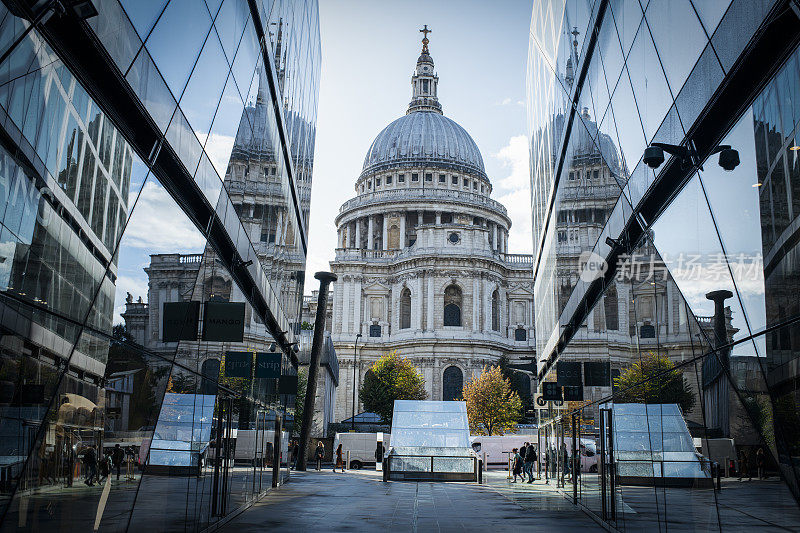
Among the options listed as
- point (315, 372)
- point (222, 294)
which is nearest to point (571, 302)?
point (222, 294)

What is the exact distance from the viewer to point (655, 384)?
10.8m

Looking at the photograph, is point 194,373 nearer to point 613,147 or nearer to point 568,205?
point 613,147

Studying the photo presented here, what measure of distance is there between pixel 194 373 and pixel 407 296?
272 feet

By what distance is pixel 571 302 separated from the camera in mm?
21641

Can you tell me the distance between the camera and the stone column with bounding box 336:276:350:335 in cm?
9362

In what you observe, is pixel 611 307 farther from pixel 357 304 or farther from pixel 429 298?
pixel 357 304

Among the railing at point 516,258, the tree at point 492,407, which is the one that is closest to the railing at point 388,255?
the railing at point 516,258

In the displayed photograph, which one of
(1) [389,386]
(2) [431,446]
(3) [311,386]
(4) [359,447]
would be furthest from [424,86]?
(2) [431,446]

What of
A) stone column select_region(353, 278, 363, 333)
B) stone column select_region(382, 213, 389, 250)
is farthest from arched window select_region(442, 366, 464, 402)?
stone column select_region(382, 213, 389, 250)

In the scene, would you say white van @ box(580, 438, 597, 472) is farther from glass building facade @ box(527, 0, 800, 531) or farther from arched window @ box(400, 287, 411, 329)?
arched window @ box(400, 287, 411, 329)

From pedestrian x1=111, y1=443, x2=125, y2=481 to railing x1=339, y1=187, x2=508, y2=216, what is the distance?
100451 millimetres

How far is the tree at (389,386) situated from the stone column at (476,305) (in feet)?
29.4

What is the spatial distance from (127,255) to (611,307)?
9.27 metres

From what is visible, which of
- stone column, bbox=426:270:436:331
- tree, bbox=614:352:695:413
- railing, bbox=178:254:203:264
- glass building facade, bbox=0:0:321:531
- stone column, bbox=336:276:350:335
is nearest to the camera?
glass building facade, bbox=0:0:321:531
